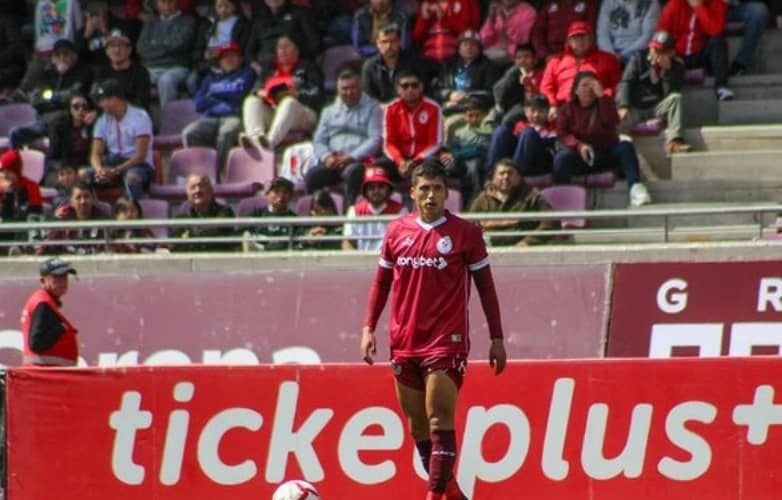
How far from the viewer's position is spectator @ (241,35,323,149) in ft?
60.7

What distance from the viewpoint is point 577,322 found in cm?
1550

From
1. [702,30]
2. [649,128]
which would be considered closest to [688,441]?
[649,128]

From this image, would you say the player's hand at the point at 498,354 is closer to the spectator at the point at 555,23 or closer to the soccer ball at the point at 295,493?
the soccer ball at the point at 295,493

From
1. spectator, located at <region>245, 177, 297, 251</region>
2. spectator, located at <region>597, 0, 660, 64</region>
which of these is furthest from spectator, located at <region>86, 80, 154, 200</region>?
spectator, located at <region>597, 0, 660, 64</region>

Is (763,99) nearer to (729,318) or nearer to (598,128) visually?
(598,128)

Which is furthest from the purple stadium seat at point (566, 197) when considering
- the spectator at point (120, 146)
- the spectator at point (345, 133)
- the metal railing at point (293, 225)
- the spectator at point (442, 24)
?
the spectator at point (120, 146)

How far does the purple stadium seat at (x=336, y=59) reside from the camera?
19.7m

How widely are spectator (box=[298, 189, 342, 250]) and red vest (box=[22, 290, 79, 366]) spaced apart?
282cm

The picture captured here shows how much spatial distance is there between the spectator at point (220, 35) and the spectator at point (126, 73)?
54 centimetres

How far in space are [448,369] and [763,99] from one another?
8229 mm

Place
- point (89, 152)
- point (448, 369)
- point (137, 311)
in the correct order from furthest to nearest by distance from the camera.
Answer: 1. point (89, 152)
2. point (137, 311)
3. point (448, 369)

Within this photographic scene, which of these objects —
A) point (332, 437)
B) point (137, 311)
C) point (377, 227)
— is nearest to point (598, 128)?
point (377, 227)

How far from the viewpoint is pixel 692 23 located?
18.1 m

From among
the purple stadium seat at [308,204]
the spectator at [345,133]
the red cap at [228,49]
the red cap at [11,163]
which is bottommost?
the purple stadium seat at [308,204]
